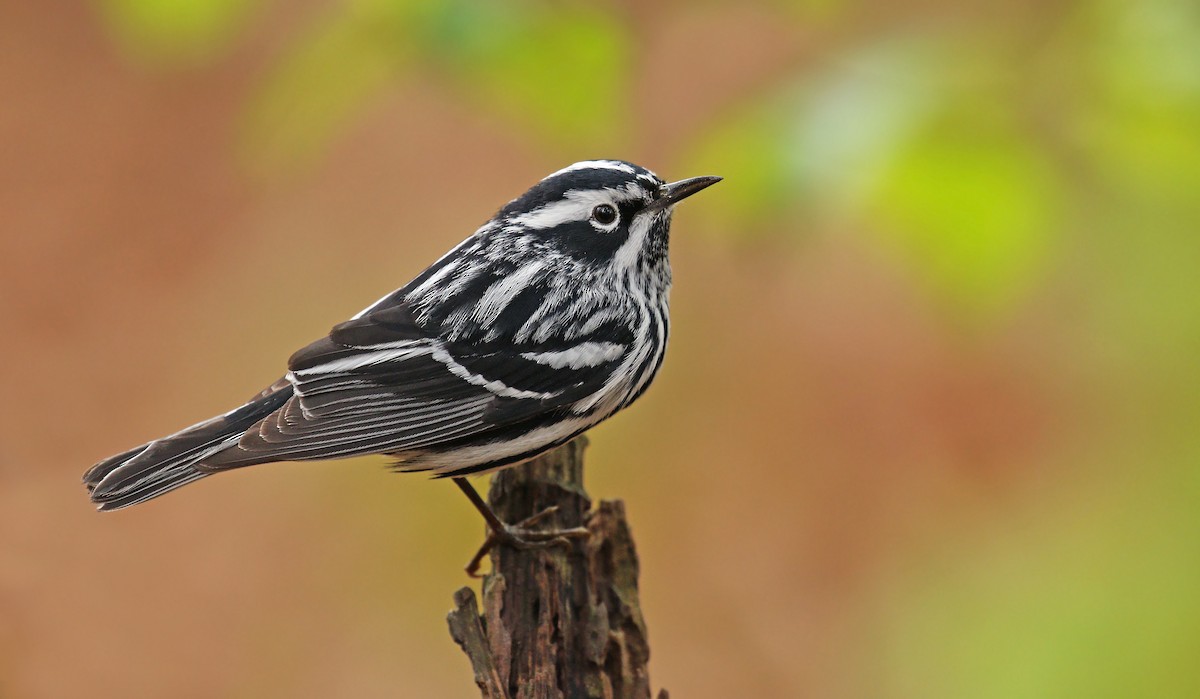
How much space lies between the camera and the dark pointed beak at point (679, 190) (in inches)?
128

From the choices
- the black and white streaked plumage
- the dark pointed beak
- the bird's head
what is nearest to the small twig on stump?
the black and white streaked plumage

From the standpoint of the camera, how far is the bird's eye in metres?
3.38

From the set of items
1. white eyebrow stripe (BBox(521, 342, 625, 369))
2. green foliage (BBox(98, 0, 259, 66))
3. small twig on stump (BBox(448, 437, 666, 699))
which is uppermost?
green foliage (BBox(98, 0, 259, 66))

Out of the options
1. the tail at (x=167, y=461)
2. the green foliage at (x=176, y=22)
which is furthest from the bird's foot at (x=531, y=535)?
the green foliage at (x=176, y=22)

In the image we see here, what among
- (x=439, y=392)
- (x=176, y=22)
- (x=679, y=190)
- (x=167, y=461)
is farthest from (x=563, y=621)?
(x=176, y=22)

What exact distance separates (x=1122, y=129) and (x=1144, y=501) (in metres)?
2.72

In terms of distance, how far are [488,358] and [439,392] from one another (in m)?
0.16

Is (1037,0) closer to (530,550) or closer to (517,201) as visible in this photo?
(517,201)

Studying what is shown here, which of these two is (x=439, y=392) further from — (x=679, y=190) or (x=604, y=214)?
(x=679, y=190)

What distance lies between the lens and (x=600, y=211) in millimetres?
3383

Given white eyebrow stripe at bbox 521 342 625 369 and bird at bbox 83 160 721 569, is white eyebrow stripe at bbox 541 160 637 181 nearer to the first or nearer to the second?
bird at bbox 83 160 721 569

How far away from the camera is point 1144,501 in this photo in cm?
482

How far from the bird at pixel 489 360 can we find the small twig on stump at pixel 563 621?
15 centimetres

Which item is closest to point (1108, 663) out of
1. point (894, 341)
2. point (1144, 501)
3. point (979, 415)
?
point (1144, 501)
